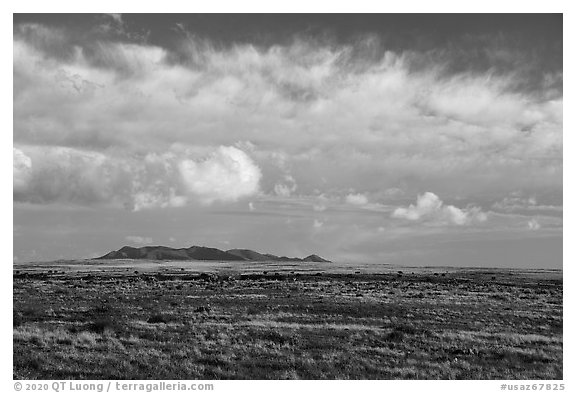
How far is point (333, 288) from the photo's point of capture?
28.1 m

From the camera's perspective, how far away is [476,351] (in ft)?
51.4

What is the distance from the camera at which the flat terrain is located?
14.7 m

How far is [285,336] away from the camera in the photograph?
16.7 m

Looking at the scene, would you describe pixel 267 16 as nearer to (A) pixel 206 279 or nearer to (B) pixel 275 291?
(B) pixel 275 291

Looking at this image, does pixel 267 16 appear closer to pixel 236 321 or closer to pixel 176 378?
pixel 236 321

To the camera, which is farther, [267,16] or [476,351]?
[267,16]

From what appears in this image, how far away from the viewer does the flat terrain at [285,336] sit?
1468 centimetres

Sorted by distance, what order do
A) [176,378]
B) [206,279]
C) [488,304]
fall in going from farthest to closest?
[206,279] < [488,304] < [176,378]
